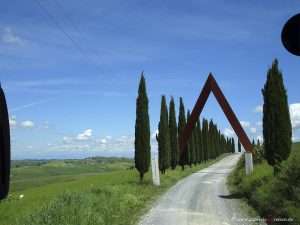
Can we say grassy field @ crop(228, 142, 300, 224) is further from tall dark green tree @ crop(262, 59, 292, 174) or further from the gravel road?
tall dark green tree @ crop(262, 59, 292, 174)

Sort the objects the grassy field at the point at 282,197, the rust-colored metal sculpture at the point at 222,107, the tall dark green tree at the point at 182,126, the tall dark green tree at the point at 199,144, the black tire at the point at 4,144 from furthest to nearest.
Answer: the tall dark green tree at the point at 199,144, the tall dark green tree at the point at 182,126, the rust-colored metal sculpture at the point at 222,107, the grassy field at the point at 282,197, the black tire at the point at 4,144

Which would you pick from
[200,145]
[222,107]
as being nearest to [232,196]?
[222,107]

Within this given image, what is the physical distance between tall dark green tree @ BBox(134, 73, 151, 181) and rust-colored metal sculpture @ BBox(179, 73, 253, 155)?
715 inches

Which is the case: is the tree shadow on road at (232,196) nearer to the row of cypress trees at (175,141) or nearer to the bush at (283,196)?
the bush at (283,196)

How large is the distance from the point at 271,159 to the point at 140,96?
11367 mm

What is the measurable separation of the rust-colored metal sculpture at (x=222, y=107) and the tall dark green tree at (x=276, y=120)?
25604 mm

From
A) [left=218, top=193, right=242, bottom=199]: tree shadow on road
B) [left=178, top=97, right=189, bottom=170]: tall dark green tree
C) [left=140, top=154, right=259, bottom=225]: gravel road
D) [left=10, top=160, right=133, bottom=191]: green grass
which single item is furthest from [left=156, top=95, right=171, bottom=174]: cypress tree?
[left=10, top=160, right=133, bottom=191]: green grass

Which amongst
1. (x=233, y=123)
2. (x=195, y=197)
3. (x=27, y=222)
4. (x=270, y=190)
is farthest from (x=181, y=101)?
(x=27, y=222)

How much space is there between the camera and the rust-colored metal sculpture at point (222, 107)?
1731 inches

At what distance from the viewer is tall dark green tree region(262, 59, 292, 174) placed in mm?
17391

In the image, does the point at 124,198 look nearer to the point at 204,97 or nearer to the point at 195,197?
the point at 195,197

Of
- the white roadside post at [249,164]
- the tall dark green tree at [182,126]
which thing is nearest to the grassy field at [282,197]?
the white roadside post at [249,164]

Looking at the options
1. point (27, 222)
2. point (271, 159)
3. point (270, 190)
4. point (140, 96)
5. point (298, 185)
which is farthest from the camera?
point (140, 96)

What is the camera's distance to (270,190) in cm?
1402
